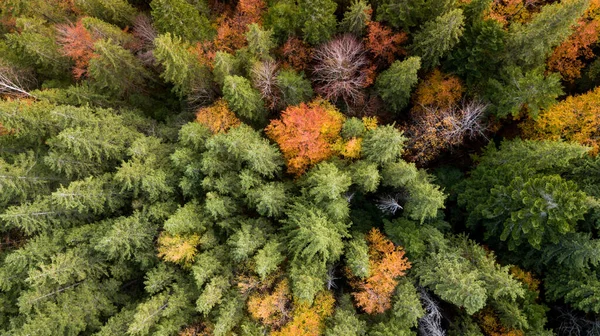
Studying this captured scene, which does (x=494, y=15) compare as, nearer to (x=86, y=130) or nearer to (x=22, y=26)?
(x=86, y=130)

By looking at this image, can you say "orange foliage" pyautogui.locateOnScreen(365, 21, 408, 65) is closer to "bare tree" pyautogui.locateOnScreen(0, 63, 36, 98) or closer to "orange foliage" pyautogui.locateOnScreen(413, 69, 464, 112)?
"orange foliage" pyautogui.locateOnScreen(413, 69, 464, 112)

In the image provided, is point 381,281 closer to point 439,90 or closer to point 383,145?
point 383,145

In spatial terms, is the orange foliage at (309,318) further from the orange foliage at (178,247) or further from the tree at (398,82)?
the tree at (398,82)

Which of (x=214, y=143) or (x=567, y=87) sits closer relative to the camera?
(x=214, y=143)

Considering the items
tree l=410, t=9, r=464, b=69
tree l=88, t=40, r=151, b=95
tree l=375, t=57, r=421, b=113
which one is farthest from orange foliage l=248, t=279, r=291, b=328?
tree l=88, t=40, r=151, b=95

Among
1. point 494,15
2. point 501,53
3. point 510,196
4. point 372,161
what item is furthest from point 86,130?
point 494,15

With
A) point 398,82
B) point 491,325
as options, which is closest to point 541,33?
point 398,82
